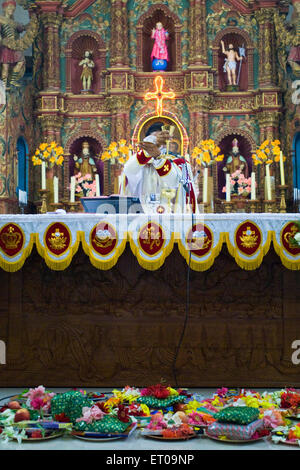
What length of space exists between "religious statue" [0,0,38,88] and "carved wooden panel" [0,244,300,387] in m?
7.40

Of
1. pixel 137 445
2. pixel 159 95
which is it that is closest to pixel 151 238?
pixel 137 445

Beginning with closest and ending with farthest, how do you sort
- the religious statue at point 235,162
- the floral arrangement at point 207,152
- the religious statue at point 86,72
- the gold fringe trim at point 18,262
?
the gold fringe trim at point 18,262 < the floral arrangement at point 207,152 < the religious statue at point 235,162 < the religious statue at point 86,72

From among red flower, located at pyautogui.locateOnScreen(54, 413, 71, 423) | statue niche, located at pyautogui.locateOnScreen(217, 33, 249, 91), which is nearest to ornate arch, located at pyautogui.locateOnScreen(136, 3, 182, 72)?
statue niche, located at pyautogui.locateOnScreen(217, 33, 249, 91)

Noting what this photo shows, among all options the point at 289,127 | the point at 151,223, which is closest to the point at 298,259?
the point at 151,223

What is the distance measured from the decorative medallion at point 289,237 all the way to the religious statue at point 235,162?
24.7ft

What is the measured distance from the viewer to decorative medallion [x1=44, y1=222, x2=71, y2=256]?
18.4 feet

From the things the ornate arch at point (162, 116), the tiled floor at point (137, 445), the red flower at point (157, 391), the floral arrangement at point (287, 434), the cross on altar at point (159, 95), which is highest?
the cross on altar at point (159, 95)

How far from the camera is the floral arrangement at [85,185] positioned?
1252cm

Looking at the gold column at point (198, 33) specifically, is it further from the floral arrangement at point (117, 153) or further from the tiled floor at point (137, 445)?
the tiled floor at point (137, 445)

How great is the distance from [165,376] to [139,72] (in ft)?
29.4

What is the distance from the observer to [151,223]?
5590 millimetres

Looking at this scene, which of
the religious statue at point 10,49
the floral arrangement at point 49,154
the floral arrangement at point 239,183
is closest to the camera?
the floral arrangement at point 49,154

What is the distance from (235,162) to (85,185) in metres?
3.07

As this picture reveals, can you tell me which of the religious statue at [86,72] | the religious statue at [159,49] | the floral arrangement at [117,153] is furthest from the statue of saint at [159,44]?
the floral arrangement at [117,153]
